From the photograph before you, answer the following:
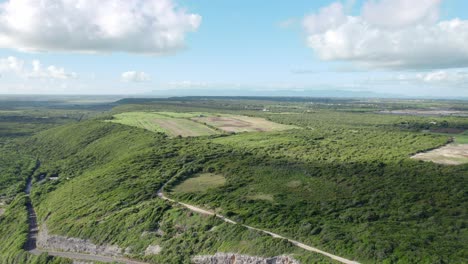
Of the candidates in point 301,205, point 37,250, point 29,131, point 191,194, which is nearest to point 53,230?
point 37,250

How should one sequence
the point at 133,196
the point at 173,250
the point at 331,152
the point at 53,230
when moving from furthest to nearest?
the point at 331,152, the point at 133,196, the point at 53,230, the point at 173,250

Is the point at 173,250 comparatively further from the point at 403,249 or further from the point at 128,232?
the point at 403,249

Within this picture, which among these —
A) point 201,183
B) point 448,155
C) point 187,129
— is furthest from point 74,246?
point 187,129

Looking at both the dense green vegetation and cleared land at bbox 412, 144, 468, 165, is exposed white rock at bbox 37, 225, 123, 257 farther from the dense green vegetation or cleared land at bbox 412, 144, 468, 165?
cleared land at bbox 412, 144, 468, 165

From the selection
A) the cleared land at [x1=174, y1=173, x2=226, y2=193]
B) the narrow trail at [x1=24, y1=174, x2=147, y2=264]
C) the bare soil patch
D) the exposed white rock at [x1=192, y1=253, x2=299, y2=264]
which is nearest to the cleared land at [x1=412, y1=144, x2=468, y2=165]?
the cleared land at [x1=174, y1=173, x2=226, y2=193]

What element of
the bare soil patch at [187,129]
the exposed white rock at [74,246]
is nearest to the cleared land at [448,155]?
the exposed white rock at [74,246]

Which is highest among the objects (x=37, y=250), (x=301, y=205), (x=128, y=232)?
(x=301, y=205)

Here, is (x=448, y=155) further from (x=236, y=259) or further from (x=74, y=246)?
(x=74, y=246)

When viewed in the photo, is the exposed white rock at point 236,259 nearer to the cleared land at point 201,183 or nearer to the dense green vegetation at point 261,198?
the dense green vegetation at point 261,198
